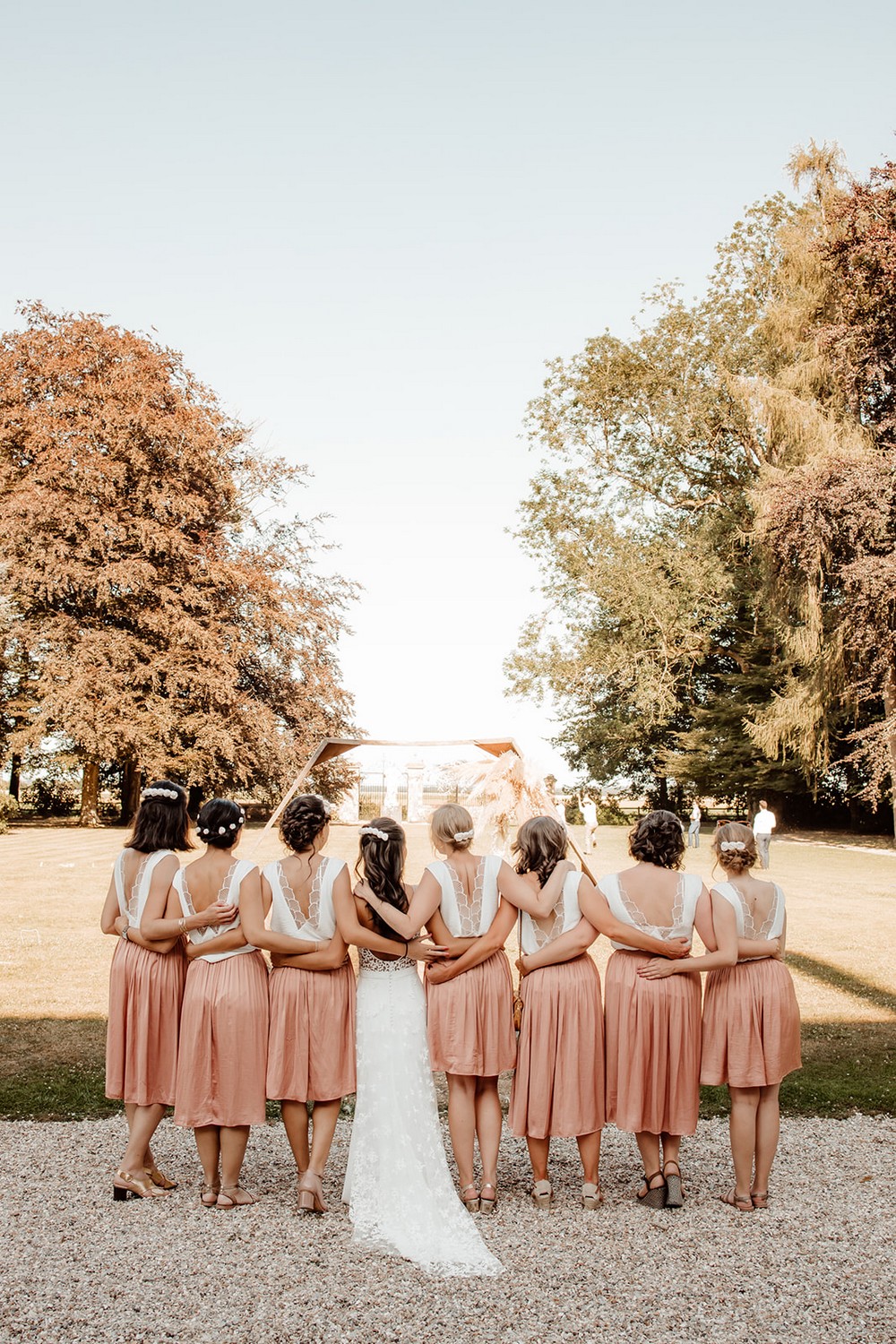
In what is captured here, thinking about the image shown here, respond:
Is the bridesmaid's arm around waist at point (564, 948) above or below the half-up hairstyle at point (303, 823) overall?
below

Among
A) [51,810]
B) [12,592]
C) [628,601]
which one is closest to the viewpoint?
[12,592]

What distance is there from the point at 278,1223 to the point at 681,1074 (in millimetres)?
1966

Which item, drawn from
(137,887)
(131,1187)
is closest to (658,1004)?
(137,887)

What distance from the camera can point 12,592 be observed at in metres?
30.6

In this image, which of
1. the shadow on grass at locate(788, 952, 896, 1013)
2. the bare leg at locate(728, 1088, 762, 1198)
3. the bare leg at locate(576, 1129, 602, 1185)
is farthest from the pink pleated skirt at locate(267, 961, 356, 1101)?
the shadow on grass at locate(788, 952, 896, 1013)

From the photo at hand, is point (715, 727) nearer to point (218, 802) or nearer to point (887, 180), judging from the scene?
point (887, 180)

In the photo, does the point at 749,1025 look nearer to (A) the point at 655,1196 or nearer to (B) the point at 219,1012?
(A) the point at 655,1196

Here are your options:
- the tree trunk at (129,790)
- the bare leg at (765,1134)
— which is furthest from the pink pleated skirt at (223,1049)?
the tree trunk at (129,790)

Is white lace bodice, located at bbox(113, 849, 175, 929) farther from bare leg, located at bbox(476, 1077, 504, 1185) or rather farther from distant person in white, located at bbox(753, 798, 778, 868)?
distant person in white, located at bbox(753, 798, 778, 868)

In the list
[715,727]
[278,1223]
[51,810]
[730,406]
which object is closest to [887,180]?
[730,406]

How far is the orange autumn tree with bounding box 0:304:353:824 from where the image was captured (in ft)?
99.3

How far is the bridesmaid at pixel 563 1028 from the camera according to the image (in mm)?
5023

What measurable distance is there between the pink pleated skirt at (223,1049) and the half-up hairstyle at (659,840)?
1.93 m

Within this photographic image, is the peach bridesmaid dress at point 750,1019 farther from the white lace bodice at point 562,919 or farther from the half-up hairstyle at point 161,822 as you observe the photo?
the half-up hairstyle at point 161,822
